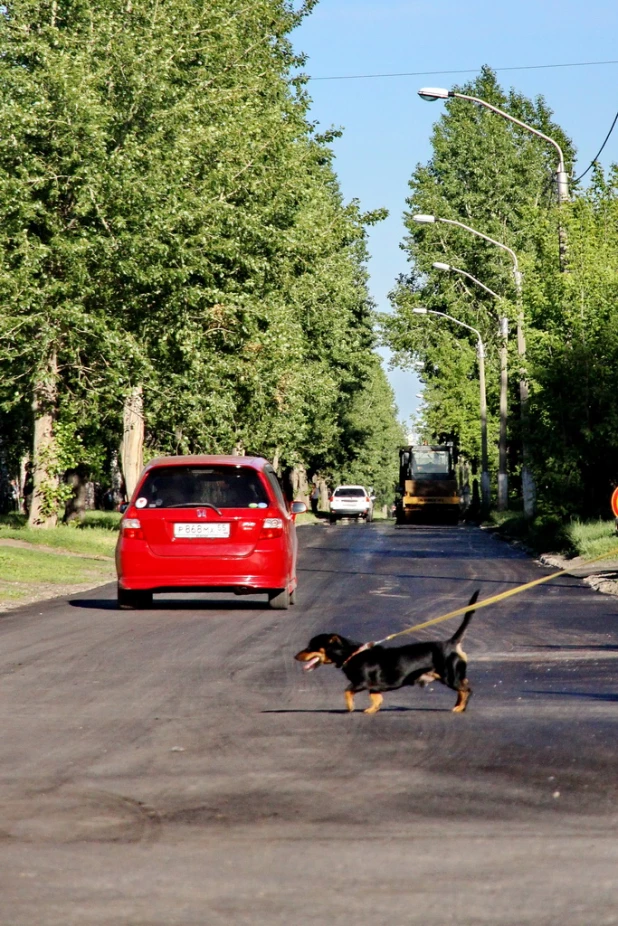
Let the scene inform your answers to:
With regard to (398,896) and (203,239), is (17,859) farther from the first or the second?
(203,239)

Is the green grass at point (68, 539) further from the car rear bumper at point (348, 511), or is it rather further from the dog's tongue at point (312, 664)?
the car rear bumper at point (348, 511)

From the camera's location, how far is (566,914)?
5.14 m

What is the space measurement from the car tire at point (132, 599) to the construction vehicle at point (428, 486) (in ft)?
166

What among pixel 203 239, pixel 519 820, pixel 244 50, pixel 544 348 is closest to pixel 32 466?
pixel 203 239

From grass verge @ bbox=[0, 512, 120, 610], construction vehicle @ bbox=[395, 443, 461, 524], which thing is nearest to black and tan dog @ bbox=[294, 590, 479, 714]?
grass verge @ bbox=[0, 512, 120, 610]

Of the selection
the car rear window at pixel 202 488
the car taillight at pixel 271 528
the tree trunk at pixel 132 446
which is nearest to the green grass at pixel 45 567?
the car rear window at pixel 202 488

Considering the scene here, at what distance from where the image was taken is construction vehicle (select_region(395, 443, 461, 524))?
6956cm

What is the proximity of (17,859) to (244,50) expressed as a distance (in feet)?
140

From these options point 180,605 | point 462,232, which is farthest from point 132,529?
point 462,232

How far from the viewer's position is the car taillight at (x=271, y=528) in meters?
18.2

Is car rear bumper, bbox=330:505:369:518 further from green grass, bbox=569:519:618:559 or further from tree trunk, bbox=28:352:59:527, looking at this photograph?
green grass, bbox=569:519:618:559

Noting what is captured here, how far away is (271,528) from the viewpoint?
18297 mm

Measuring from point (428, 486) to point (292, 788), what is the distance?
6260 centimetres

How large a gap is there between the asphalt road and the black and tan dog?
0.80 ft
